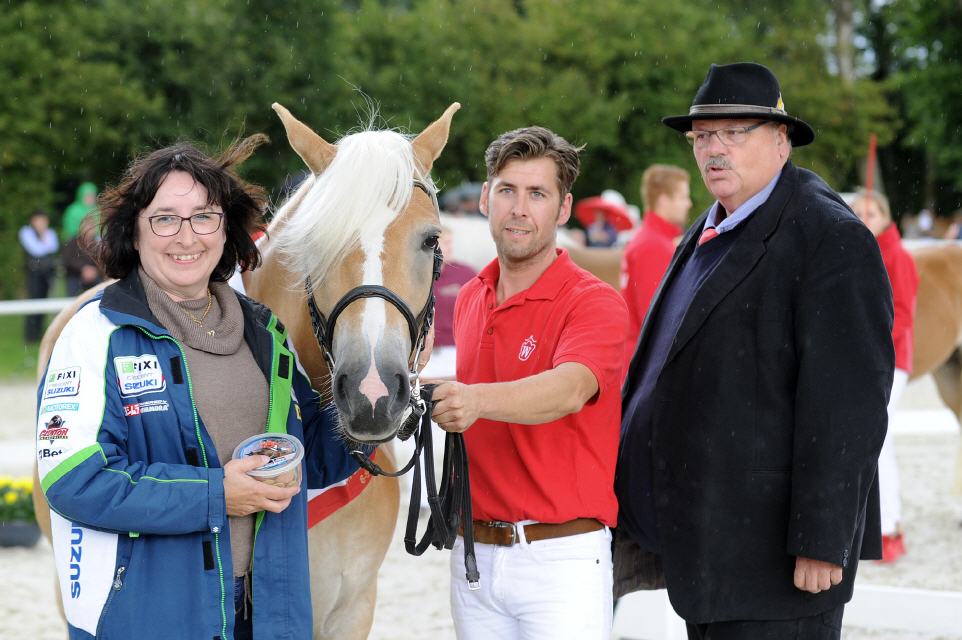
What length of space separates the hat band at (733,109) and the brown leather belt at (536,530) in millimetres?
1164

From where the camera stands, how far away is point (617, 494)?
120 inches

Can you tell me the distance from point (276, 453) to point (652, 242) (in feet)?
14.4

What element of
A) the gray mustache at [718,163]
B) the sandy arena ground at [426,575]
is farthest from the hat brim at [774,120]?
the sandy arena ground at [426,575]

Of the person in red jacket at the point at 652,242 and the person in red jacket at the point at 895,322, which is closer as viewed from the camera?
the person in red jacket at the point at 895,322

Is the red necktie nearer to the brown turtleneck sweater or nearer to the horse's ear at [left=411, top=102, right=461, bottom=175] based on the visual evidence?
the horse's ear at [left=411, top=102, right=461, bottom=175]

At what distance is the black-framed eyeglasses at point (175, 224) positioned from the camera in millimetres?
2312

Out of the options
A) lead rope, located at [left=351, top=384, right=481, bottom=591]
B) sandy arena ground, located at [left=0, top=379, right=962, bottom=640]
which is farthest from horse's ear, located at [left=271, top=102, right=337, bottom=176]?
sandy arena ground, located at [left=0, top=379, right=962, bottom=640]

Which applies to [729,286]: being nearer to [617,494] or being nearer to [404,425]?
[617,494]

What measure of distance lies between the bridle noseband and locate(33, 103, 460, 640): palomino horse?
0.01 m

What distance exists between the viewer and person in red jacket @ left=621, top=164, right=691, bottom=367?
20.3 ft

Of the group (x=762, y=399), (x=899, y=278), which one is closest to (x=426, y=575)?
(x=899, y=278)

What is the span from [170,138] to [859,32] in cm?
2514

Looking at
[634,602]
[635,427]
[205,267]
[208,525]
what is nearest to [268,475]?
[208,525]

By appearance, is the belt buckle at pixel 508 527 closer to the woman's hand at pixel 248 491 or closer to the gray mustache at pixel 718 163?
the woman's hand at pixel 248 491
